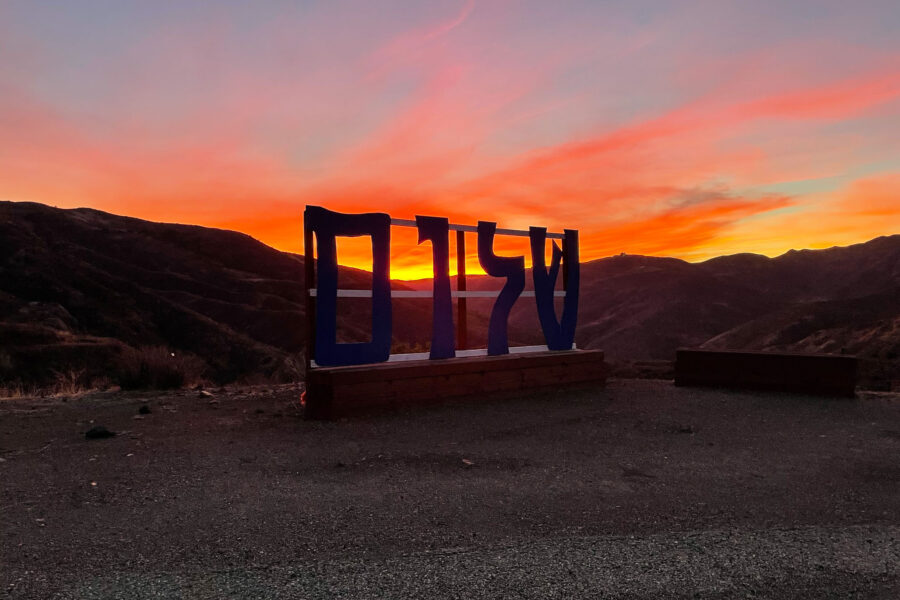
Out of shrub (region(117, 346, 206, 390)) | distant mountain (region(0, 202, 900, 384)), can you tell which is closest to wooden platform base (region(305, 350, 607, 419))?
shrub (region(117, 346, 206, 390))

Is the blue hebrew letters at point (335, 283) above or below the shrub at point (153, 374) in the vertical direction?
above

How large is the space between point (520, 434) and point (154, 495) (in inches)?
160

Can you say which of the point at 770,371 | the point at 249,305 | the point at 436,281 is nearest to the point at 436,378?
the point at 436,281

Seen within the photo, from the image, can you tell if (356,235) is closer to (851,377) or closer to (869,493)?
(869,493)

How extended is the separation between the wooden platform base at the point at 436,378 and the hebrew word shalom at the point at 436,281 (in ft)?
1.09

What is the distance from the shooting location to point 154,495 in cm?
451

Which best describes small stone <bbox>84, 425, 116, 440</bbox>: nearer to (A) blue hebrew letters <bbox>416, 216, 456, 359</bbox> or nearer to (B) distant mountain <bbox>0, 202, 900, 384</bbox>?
(A) blue hebrew letters <bbox>416, 216, 456, 359</bbox>

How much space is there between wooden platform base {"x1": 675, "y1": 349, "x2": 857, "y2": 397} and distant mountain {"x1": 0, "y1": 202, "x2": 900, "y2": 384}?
359 inches

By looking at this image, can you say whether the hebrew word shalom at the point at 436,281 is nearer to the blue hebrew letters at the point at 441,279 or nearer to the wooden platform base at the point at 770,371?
the blue hebrew letters at the point at 441,279

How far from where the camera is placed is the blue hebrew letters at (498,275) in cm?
1022

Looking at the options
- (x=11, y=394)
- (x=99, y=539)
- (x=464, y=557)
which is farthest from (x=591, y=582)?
(x=11, y=394)

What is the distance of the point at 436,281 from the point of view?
9.66 meters

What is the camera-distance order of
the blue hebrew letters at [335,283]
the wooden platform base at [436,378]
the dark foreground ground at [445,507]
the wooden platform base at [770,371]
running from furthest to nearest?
the wooden platform base at [770,371] < the blue hebrew letters at [335,283] < the wooden platform base at [436,378] < the dark foreground ground at [445,507]

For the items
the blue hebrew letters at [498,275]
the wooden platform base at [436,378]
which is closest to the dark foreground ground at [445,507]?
the wooden platform base at [436,378]
